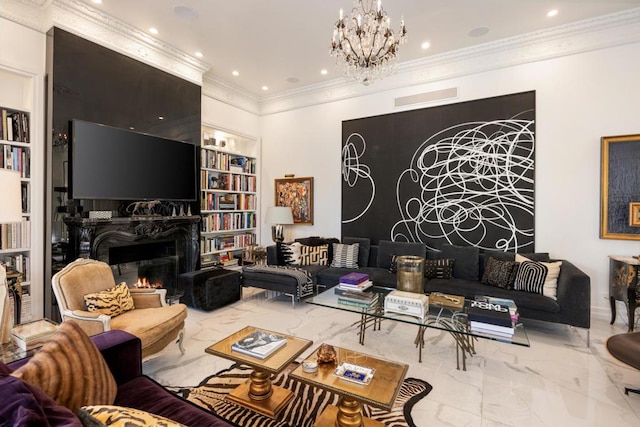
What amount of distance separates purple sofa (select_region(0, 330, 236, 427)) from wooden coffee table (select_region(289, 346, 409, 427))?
0.54 meters

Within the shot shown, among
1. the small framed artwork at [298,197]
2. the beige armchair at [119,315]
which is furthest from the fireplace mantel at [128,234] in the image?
the small framed artwork at [298,197]

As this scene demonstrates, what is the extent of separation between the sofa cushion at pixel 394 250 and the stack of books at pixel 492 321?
6.23ft

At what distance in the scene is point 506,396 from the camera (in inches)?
83.9

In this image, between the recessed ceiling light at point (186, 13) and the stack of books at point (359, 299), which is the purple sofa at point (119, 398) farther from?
the recessed ceiling light at point (186, 13)

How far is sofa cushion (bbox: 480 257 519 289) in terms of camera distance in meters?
3.40

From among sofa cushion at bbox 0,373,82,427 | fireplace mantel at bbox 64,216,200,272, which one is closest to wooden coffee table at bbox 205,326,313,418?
sofa cushion at bbox 0,373,82,427

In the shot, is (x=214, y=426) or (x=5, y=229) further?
(x=5, y=229)

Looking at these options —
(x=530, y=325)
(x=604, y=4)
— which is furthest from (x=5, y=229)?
(x=604, y=4)

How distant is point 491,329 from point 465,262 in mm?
1814

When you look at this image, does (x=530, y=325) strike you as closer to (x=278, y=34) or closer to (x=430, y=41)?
(x=430, y=41)

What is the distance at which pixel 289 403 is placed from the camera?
6.62 feet

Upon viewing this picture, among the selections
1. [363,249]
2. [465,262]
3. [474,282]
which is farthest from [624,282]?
[363,249]

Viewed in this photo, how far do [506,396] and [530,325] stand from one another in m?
1.62

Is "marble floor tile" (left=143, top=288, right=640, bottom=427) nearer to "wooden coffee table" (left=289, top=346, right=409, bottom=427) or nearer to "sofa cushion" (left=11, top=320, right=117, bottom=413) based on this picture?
A: "wooden coffee table" (left=289, top=346, right=409, bottom=427)
